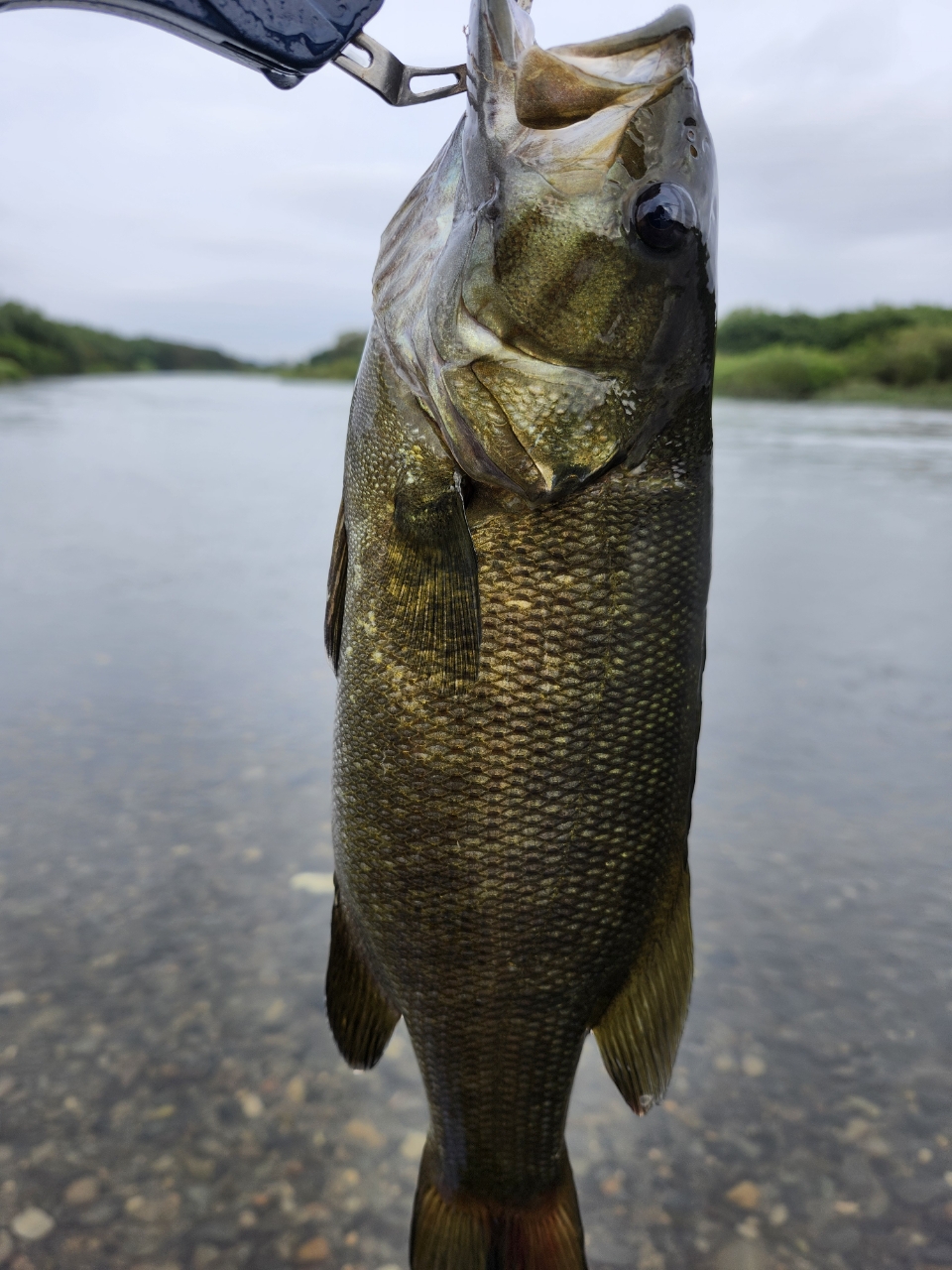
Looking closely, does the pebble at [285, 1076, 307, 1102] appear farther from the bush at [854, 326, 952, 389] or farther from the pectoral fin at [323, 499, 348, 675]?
the bush at [854, 326, 952, 389]

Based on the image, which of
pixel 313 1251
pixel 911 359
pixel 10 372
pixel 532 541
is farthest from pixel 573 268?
pixel 10 372

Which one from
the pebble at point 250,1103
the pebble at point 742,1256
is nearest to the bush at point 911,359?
the pebble at point 742,1256

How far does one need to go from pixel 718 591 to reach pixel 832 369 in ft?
71.2

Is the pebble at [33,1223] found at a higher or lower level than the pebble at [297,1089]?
higher

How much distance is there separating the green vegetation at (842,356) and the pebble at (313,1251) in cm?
2144

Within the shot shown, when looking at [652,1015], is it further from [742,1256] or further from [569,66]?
[569,66]

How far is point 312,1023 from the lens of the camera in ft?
7.36

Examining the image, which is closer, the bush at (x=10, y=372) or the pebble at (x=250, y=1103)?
the pebble at (x=250, y=1103)

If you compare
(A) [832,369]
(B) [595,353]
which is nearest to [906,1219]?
(B) [595,353]

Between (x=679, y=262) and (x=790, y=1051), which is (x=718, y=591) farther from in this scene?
(x=679, y=262)

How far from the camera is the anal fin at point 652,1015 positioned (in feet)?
4.70

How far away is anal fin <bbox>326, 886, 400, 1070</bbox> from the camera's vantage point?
1.50 meters

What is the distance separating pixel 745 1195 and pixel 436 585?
1.40m

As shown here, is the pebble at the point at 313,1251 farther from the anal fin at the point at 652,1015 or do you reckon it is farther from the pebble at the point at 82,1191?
the anal fin at the point at 652,1015
